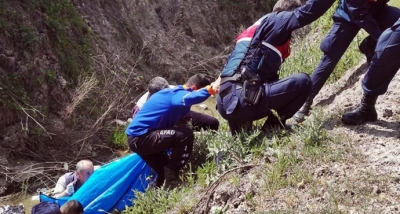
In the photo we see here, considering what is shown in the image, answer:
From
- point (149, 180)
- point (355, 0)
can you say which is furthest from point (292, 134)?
point (149, 180)

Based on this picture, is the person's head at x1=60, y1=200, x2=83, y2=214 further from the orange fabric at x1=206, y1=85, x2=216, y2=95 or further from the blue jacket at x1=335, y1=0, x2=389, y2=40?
the blue jacket at x1=335, y1=0, x2=389, y2=40

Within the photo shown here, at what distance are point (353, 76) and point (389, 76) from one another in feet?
5.52

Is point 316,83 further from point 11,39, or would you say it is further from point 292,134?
point 11,39

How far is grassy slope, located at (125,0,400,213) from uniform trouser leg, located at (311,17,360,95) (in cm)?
56

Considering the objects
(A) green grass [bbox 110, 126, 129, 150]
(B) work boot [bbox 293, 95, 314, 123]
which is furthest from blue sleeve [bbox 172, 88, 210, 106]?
(A) green grass [bbox 110, 126, 129, 150]

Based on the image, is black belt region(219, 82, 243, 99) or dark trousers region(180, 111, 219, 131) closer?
black belt region(219, 82, 243, 99)

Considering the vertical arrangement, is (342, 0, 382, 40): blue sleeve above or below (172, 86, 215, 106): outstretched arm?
above

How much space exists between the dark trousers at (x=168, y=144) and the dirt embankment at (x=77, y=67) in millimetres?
2286

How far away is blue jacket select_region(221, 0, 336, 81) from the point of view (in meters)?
4.22

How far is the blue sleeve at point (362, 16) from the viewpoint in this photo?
4.48m

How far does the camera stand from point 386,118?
14.2 feet

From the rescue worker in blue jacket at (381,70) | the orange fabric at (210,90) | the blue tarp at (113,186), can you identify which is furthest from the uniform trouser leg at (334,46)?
Result: the blue tarp at (113,186)

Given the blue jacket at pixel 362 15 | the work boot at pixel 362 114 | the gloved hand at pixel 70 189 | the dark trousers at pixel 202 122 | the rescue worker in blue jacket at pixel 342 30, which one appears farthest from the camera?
the dark trousers at pixel 202 122

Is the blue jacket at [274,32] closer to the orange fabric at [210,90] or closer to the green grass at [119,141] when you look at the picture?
the orange fabric at [210,90]
